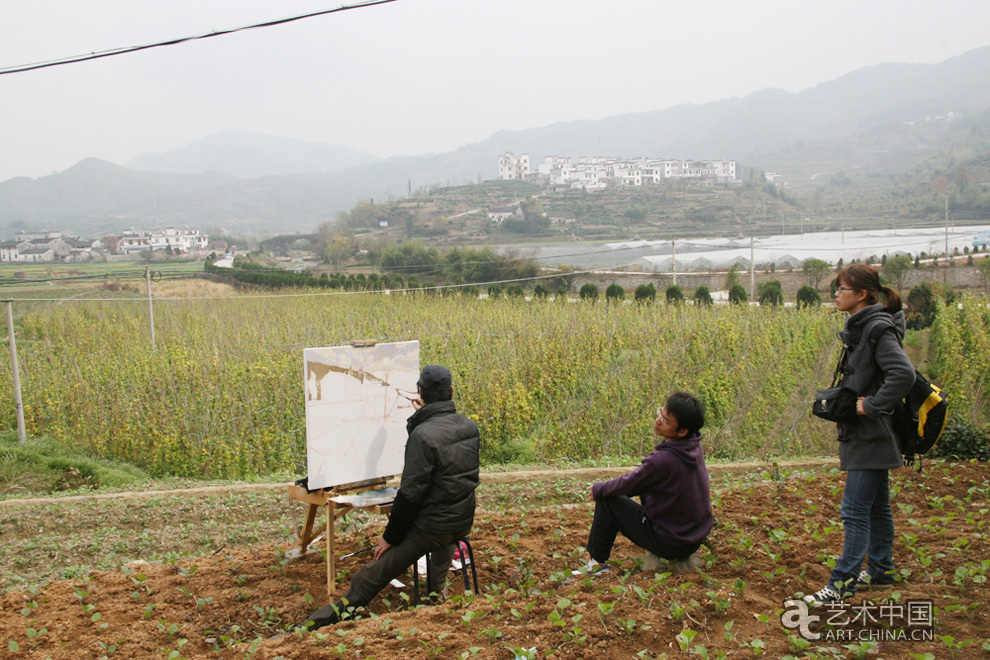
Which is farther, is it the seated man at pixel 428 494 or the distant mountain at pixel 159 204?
the distant mountain at pixel 159 204

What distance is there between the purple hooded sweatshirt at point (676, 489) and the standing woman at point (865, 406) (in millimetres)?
683

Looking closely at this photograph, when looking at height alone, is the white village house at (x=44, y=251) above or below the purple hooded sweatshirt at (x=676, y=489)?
above

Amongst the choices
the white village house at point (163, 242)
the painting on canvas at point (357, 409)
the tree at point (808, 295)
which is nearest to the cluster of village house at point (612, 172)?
the white village house at point (163, 242)

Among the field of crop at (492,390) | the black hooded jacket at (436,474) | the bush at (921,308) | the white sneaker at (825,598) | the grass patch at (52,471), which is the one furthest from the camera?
the bush at (921,308)

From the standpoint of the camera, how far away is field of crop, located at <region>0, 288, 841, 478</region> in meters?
8.69

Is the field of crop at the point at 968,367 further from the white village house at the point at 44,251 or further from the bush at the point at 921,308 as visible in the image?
the white village house at the point at 44,251

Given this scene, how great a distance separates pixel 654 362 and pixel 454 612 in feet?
22.8

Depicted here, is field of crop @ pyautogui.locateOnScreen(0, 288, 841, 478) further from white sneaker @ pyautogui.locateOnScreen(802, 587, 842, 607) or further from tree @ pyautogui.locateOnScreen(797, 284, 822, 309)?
tree @ pyautogui.locateOnScreen(797, 284, 822, 309)

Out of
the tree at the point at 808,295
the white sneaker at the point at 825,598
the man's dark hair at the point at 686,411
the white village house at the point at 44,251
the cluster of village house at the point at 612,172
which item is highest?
the cluster of village house at the point at 612,172

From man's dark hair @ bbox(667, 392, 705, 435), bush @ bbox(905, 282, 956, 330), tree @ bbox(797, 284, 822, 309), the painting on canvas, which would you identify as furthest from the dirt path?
tree @ bbox(797, 284, 822, 309)

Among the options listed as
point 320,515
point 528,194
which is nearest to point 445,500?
point 320,515

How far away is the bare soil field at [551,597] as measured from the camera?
325 cm

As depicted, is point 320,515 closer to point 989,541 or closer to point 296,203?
point 989,541

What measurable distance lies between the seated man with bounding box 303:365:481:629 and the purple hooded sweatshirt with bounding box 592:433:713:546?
946 mm
